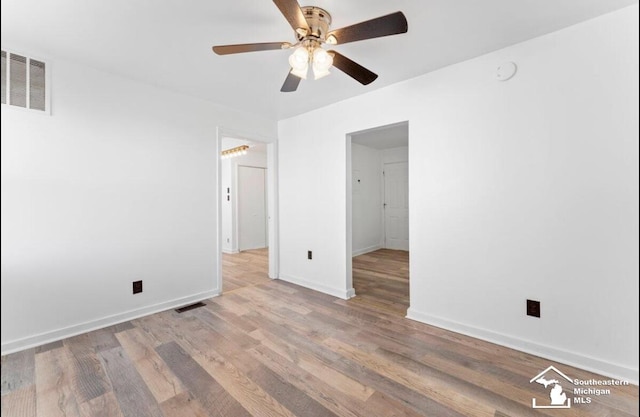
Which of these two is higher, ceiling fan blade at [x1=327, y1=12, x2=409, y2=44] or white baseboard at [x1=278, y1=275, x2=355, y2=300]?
ceiling fan blade at [x1=327, y1=12, x2=409, y2=44]

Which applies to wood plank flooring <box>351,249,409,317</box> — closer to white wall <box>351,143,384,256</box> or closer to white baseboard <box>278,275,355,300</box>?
white baseboard <box>278,275,355,300</box>

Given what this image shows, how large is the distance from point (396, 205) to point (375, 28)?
Result: 4812 millimetres

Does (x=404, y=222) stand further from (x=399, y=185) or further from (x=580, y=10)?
(x=580, y=10)

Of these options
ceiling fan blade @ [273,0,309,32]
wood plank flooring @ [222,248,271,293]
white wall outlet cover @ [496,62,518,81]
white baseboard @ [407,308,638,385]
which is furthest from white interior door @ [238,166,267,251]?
white wall outlet cover @ [496,62,518,81]

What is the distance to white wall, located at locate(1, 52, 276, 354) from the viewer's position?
180cm

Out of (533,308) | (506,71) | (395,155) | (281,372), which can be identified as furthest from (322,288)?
(395,155)

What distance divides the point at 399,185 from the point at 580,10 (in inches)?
172

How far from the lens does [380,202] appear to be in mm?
6230

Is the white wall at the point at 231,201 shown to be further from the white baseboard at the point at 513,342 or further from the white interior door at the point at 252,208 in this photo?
the white baseboard at the point at 513,342

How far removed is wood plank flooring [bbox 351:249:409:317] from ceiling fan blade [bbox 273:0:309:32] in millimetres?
2508

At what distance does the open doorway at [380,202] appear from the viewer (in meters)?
4.93

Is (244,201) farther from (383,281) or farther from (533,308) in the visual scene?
(533,308)

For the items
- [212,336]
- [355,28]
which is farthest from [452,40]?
[212,336]

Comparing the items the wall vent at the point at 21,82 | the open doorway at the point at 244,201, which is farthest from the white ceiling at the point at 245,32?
the open doorway at the point at 244,201
